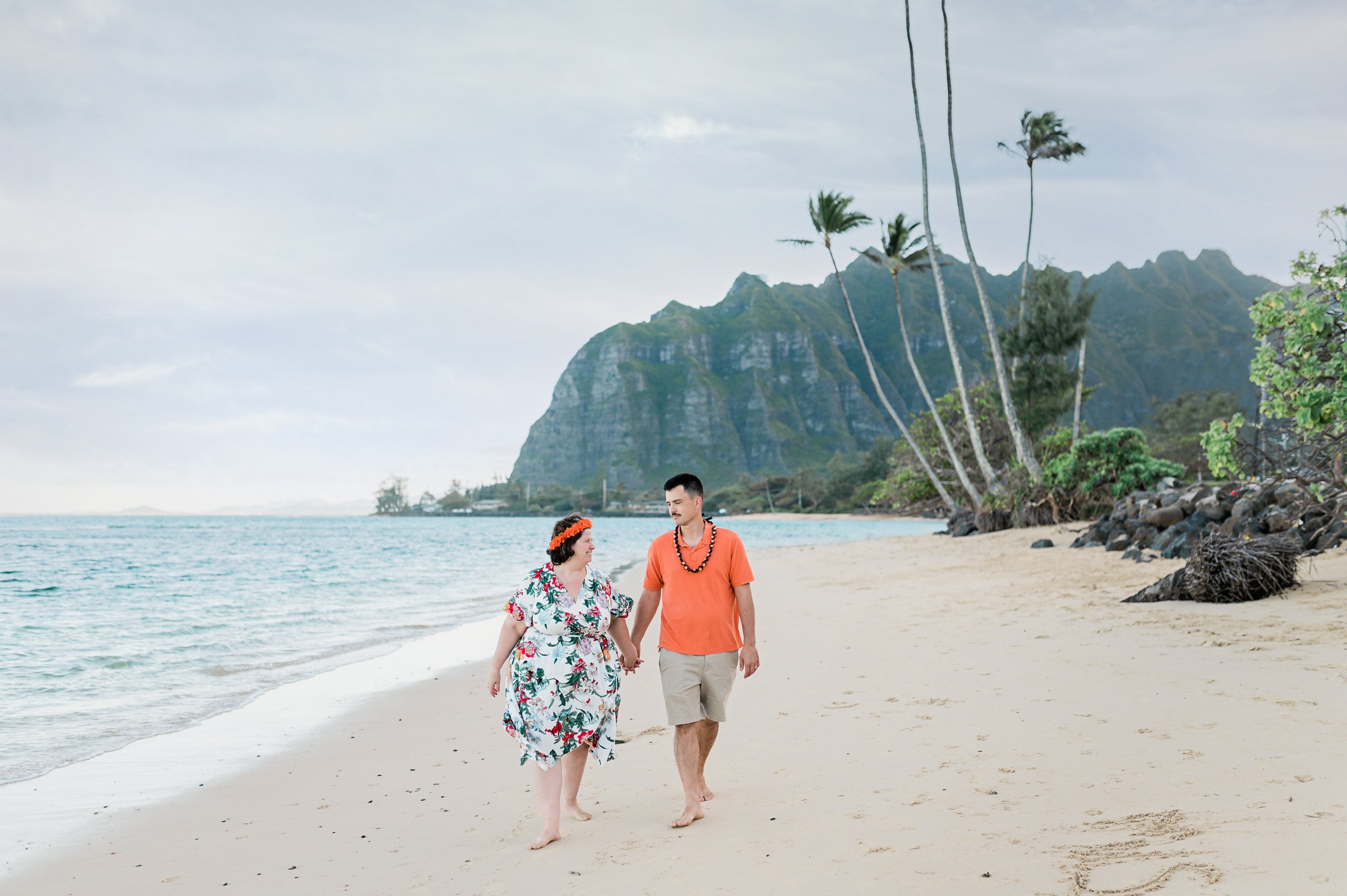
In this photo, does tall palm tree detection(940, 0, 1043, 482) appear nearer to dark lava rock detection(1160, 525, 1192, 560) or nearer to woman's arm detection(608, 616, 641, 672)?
dark lava rock detection(1160, 525, 1192, 560)

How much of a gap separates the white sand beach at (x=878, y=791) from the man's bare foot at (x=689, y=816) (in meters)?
0.05

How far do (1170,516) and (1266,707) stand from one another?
11708 mm

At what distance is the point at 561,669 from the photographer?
389 centimetres

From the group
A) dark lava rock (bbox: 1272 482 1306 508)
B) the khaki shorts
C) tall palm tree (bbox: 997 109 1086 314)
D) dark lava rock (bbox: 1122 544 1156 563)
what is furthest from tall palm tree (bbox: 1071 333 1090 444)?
the khaki shorts

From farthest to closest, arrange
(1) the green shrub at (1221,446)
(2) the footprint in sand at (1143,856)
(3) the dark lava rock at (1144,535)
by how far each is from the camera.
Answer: (3) the dark lava rock at (1144,535)
(1) the green shrub at (1221,446)
(2) the footprint in sand at (1143,856)

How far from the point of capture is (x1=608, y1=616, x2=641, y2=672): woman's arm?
161 inches

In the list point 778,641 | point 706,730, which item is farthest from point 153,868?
point 778,641

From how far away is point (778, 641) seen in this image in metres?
9.30

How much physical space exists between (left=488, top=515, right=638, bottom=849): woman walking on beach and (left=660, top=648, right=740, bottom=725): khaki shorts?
0.77 ft

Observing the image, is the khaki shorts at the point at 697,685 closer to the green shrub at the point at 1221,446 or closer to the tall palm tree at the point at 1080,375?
the green shrub at the point at 1221,446

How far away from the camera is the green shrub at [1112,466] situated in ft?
79.4

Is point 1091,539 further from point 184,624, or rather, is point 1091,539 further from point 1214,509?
point 184,624

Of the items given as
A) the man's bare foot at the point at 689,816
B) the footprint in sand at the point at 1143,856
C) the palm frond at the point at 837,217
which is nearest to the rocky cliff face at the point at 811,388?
the palm frond at the point at 837,217

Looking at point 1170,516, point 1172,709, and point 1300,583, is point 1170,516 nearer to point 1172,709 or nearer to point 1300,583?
point 1300,583
